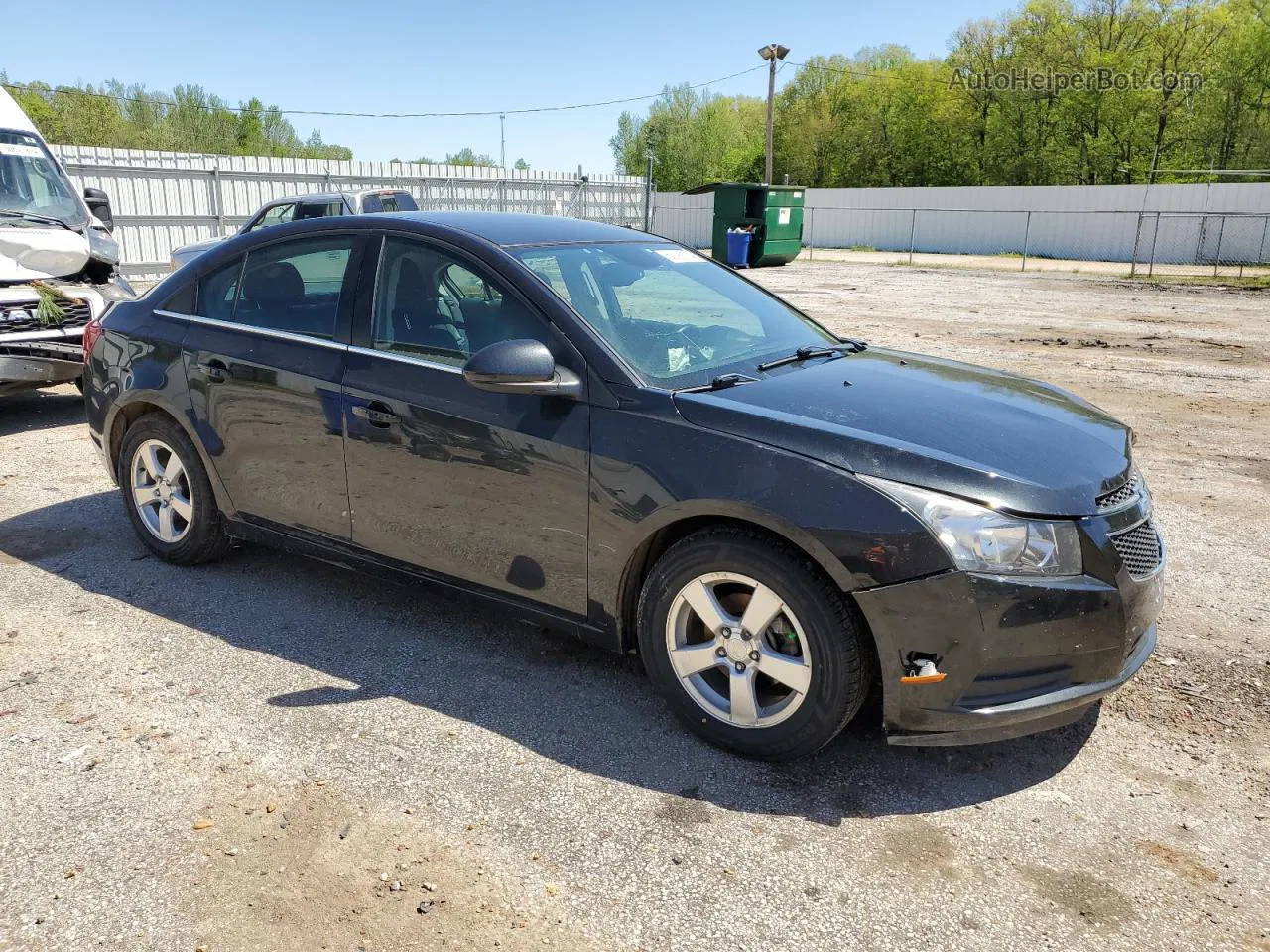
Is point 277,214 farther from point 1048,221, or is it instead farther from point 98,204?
point 1048,221

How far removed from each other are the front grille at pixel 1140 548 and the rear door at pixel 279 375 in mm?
2904

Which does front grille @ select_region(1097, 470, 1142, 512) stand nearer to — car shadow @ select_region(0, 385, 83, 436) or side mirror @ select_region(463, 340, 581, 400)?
side mirror @ select_region(463, 340, 581, 400)

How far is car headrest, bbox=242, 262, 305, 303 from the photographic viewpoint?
4.41m

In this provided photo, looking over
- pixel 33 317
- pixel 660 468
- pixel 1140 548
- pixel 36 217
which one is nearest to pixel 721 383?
pixel 660 468

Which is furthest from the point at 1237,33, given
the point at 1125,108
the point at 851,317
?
the point at 851,317

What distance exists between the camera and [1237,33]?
49969mm

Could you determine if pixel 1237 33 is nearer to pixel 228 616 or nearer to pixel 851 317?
pixel 851 317

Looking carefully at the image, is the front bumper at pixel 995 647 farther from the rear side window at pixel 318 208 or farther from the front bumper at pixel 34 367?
the rear side window at pixel 318 208

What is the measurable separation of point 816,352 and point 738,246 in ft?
83.4

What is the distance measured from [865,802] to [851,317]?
560 inches

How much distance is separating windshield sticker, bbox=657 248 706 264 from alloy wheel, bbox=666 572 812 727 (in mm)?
1841

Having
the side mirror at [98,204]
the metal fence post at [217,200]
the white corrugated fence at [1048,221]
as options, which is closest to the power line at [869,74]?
the white corrugated fence at [1048,221]

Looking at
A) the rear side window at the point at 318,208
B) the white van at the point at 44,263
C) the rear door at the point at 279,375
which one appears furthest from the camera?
the rear side window at the point at 318,208

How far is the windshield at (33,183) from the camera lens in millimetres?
8758
